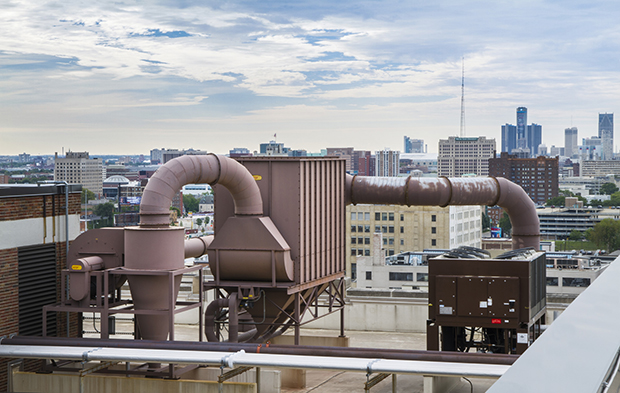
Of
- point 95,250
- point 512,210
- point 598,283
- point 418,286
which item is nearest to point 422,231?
point 418,286

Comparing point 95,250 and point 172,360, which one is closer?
point 172,360

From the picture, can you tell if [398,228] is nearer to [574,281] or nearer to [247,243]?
[574,281]

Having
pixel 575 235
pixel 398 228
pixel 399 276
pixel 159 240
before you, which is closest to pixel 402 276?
pixel 399 276

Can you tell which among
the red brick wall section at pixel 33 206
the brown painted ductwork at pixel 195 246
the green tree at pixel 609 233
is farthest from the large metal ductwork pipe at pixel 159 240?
the green tree at pixel 609 233

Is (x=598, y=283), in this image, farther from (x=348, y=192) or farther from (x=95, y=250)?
(x=348, y=192)

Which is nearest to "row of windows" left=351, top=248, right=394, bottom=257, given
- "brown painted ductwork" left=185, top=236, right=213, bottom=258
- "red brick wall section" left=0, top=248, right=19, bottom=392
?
"brown painted ductwork" left=185, top=236, right=213, bottom=258

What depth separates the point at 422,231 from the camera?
11894 cm

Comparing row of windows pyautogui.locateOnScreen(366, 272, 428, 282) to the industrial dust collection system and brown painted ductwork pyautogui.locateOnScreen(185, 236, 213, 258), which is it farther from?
brown painted ductwork pyautogui.locateOnScreen(185, 236, 213, 258)

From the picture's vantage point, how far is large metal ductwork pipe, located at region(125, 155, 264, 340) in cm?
1720

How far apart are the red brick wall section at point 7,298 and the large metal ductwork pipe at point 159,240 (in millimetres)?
2926

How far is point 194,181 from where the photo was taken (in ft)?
61.3

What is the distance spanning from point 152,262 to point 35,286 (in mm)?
3622

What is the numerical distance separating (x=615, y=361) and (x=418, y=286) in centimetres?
7665

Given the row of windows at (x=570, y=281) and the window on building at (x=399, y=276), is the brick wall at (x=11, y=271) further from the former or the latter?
the window on building at (x=399, y=276)
